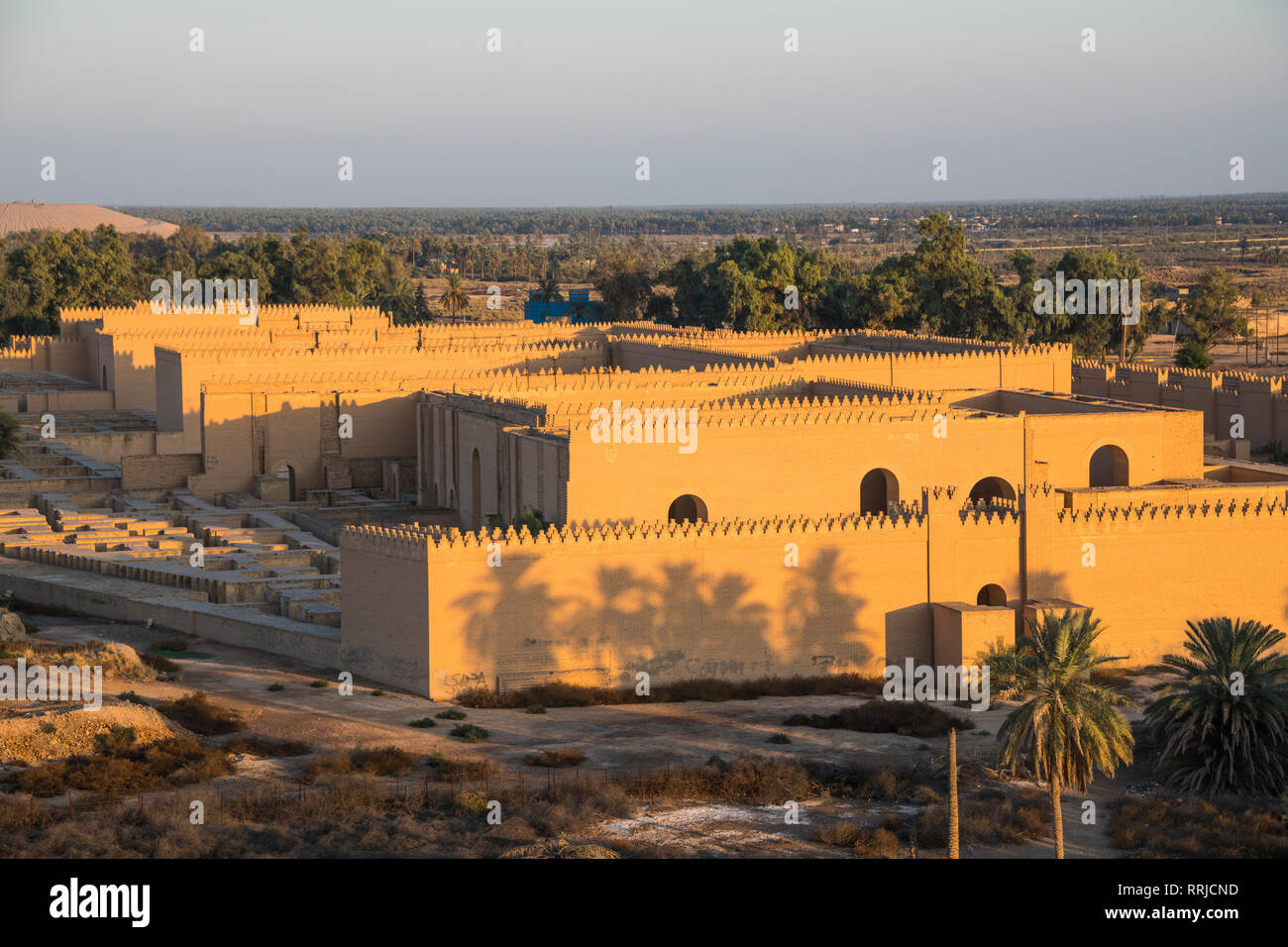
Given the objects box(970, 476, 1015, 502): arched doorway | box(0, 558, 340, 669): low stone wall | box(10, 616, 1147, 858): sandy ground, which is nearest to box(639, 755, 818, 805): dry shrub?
box(10, 616, 1147, 858): sandy ground

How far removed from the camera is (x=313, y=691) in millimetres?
28562

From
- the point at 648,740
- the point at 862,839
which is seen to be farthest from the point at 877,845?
the point at 648,740

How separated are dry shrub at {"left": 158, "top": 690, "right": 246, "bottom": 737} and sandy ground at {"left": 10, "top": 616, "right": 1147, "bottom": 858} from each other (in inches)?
11.1

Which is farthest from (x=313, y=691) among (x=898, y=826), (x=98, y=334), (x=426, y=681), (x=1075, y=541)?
(x=98, y=334)

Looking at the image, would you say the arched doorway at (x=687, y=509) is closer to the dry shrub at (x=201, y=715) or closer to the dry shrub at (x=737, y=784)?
the dry shrub at (x=201, y=715)

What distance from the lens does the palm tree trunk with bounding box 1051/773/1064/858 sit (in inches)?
842

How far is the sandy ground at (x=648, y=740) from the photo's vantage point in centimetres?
2223

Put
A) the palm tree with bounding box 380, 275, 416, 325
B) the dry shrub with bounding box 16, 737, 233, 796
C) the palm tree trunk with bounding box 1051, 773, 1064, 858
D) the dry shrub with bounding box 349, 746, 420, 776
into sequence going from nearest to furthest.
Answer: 1. the palm tree trunk with bounding box 1051, 773, 1064, 858
2. the dry shrub with bounding box 16, 737, 233, 796
3. the dry shrub with bounding box 349, 746, 420, 776
4. the palm tree with bounding box 380, 275, 416, 325

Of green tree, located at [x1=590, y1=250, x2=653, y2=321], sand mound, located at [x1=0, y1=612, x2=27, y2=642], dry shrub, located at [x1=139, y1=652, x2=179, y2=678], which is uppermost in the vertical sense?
green tree, located at [x1=590, y1=250, x2=653, y2=321]

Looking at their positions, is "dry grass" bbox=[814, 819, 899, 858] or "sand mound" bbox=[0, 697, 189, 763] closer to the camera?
"dry grass" bbox=[814, 819, 899, 858]

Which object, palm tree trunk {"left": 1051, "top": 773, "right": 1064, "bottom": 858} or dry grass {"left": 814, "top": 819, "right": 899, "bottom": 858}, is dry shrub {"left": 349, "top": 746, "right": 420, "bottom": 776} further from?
palm tree trunk {"left": 1051, "top": 773, "right": 1064, "bottom": 858}

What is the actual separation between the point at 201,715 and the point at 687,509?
11.5 metres

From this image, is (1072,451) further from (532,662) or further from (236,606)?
(236,606)

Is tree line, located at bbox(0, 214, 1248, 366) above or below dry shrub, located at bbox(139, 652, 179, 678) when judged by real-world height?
above
